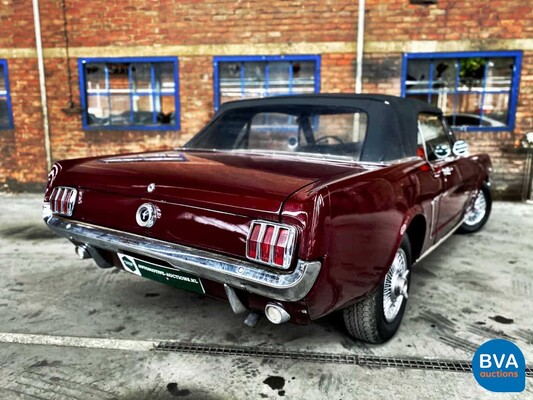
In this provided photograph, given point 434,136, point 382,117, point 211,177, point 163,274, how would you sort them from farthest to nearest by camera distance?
point 434,136
point 382,117
point 163,274
point 211,177

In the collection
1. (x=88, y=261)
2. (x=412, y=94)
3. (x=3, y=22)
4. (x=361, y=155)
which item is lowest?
(x=88, y=261)

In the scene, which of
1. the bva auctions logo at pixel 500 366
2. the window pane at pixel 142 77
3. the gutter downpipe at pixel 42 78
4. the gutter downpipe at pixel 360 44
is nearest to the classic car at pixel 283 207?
the bva auctions logo at pixel 500 366

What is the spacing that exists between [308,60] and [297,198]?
5.81 meters

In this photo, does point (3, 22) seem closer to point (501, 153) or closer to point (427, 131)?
point (427, 131)

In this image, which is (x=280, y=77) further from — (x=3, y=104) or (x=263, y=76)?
(x=3, y=104)

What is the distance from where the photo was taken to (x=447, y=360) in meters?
2.40

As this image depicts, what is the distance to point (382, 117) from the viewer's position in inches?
111

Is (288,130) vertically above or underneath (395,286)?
above

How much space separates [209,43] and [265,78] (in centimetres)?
108

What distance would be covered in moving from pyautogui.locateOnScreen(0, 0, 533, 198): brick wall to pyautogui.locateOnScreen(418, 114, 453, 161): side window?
139 inches

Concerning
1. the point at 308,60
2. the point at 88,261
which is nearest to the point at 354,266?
the point at 88,261

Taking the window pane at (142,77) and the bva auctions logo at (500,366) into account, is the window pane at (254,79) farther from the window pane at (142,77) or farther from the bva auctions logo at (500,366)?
the bva auctions logo at (500,366)

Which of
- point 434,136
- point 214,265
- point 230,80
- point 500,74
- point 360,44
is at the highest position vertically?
point 360,44

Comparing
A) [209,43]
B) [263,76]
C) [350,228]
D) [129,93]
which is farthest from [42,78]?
[350,228]
